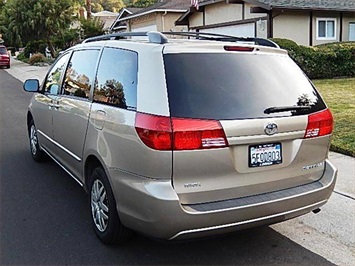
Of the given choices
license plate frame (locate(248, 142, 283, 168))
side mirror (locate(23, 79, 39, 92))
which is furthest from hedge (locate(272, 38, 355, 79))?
license plate frame (locate(248, 142, 283, 168))

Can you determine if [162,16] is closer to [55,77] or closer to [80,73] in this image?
[55,77]

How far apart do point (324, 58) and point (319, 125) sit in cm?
1465

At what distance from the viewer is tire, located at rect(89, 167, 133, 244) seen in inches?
145

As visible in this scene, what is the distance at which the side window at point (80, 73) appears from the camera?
4.39 metres

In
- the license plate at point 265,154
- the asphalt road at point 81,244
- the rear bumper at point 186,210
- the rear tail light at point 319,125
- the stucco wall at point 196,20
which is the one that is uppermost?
the stucco wall at point 196,20

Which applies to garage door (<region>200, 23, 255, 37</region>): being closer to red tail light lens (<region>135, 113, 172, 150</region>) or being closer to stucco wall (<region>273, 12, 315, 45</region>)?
stucco wall (<region>273, 12, 315, 45</region>)

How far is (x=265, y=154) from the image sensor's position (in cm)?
338

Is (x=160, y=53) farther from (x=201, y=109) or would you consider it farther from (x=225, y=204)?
(x=225, y=204)

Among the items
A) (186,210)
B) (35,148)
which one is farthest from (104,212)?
(35,148)

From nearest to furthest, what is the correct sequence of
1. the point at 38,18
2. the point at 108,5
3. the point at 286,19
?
the point at 286,19, the point at 38,18, the point at 108,5

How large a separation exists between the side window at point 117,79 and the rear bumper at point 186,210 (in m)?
0.61

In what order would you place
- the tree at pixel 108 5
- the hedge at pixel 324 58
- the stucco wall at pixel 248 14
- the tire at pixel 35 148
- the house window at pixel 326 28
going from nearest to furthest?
the tire at pixel 35 148 < the hedge at pixel 324 58 < the stucco wall at pixel 248 14 < the house window at pixel 326 28 < the tree at pixel 108 5

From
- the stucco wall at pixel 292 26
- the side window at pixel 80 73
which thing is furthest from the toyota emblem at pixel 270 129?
the stucco wall at pixel 292 26

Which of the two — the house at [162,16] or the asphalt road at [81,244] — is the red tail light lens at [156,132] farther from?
the house at [162,16]
